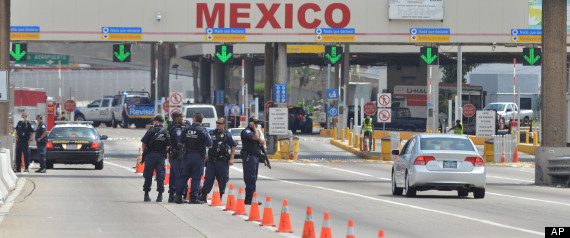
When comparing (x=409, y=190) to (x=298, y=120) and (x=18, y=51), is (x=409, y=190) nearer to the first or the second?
(x=18, y=51)

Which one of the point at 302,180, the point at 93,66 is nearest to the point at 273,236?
the point at 302,180

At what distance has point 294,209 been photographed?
19734 millimetres

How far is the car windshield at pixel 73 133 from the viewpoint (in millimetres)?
33000

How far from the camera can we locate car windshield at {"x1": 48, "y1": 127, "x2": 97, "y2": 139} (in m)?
33.0

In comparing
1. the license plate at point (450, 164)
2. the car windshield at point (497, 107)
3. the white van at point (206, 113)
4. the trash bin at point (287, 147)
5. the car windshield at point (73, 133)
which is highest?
the car windshield at point (497, 107)

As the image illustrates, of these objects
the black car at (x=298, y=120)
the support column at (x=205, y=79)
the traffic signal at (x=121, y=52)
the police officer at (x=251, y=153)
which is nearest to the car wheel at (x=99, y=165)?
the traffic signal at (x=121, y=52)

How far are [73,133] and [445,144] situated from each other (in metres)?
14.1

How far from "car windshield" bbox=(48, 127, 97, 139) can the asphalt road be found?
109 cm

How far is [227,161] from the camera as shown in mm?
20250

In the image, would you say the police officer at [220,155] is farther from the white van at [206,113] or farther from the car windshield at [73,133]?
the white van at [206,113]

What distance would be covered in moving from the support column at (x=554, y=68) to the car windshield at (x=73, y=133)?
13243 millimetres

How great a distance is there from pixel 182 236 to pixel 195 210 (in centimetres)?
454

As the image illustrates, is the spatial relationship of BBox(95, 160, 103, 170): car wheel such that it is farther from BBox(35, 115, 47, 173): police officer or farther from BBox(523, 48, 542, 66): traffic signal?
BBox(523, 48, 542, 66): traffic signal

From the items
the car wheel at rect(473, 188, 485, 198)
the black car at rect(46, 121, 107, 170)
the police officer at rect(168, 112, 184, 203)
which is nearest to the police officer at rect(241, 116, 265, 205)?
the police officer at rect(168, 112, 184, 203)
